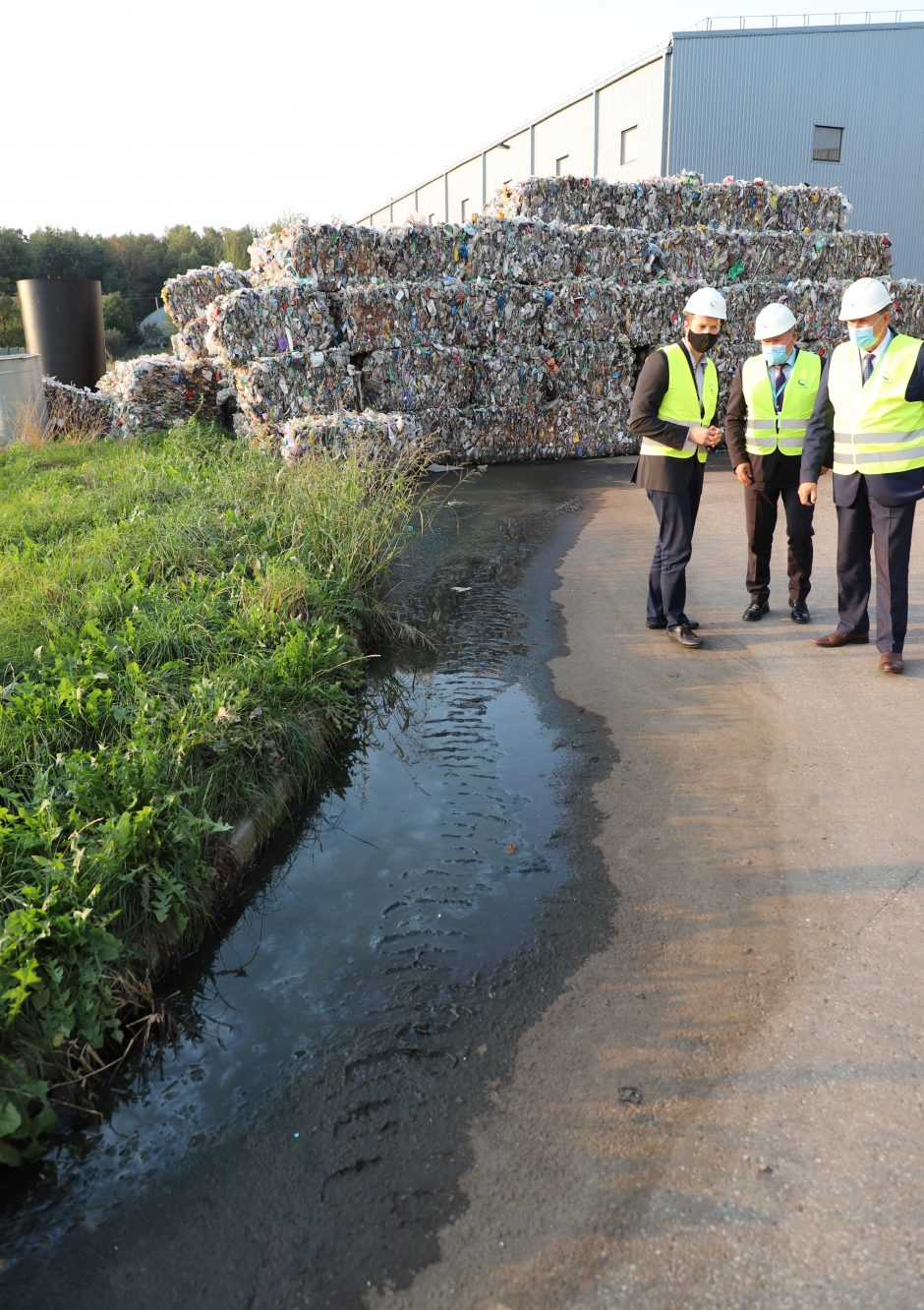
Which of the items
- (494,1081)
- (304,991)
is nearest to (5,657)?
(304,991)

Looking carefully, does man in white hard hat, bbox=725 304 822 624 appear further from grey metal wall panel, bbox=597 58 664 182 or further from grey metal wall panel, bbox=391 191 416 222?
grey metal wall panel, bbox=391 191 416 222

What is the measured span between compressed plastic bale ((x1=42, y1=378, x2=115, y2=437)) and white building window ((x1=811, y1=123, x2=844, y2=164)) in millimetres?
21104

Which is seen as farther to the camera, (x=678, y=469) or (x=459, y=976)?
(x=678, y=469)

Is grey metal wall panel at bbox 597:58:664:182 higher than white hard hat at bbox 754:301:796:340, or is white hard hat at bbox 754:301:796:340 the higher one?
grey metal wall panel at bbox 597:58:664:182

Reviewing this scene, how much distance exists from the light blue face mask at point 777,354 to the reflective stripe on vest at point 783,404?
0.05 m

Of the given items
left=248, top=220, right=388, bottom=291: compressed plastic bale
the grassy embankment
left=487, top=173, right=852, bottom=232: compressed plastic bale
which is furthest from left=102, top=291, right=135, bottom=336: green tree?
the grassy embankment

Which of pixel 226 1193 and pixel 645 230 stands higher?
pixel 645 230

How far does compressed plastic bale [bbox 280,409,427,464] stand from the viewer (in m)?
10.3

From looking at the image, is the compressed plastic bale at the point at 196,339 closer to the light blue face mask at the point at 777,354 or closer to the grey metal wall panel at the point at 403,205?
the light blue face mask at the point at 777,354

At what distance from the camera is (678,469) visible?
19.3 ft

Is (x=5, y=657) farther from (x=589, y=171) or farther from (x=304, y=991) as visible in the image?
(x=589, y=171)

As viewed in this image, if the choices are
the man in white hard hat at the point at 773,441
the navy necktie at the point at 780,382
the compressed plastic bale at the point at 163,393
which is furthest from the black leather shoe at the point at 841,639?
the compressed plastic bale at the point at 163,393

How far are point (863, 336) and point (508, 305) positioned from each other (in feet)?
28.9

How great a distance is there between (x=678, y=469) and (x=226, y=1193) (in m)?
4.73
